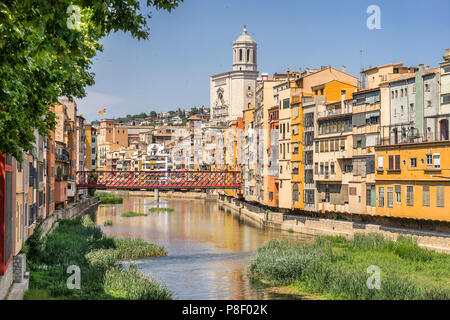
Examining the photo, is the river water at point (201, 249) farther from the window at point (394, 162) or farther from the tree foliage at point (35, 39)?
the tree foliage at point (35, 39)

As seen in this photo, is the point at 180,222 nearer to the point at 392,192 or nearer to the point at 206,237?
the point at 206,237

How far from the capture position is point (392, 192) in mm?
44000

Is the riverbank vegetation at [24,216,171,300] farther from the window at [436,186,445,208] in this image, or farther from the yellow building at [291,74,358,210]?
the yellow building at [291,74,358,210]

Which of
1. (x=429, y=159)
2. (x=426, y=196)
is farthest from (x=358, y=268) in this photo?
(x=429, y=159)

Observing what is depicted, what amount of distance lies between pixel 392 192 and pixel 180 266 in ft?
52.5

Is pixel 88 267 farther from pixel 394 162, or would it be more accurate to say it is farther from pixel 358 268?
pixel 394 162

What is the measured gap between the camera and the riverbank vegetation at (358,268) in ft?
83.0


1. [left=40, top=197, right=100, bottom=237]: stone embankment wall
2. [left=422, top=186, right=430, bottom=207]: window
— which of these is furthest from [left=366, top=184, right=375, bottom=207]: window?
[left=40, top=197, right=100, bottom=237]: stone embankment wall

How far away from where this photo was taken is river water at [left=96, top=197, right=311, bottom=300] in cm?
2955

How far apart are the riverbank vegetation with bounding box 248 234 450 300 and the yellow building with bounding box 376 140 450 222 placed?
10.8 feet

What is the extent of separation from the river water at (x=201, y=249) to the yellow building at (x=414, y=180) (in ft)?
24.1

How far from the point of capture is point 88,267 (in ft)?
96.1

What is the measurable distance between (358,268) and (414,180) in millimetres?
12100
